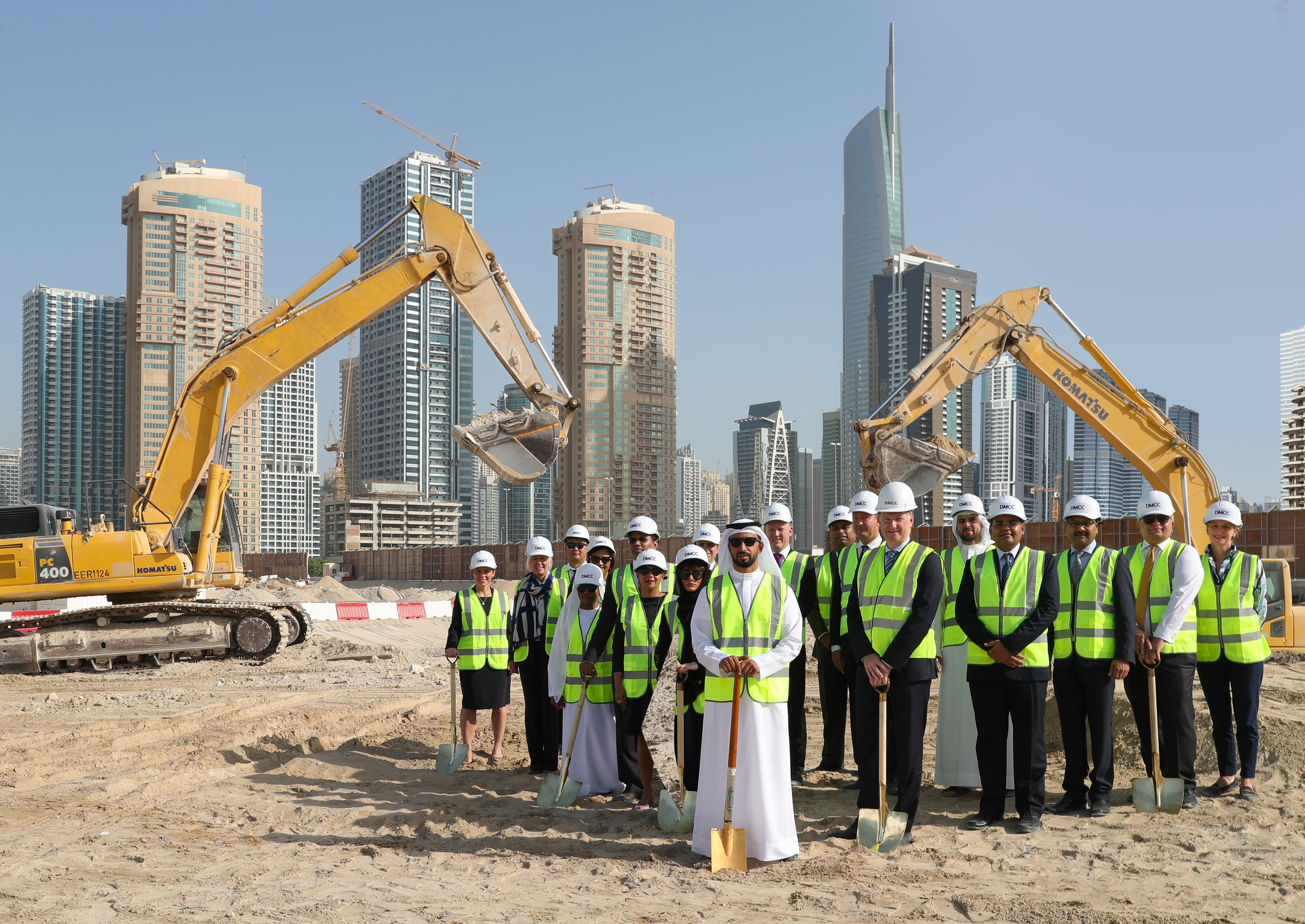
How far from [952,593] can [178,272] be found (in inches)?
3645

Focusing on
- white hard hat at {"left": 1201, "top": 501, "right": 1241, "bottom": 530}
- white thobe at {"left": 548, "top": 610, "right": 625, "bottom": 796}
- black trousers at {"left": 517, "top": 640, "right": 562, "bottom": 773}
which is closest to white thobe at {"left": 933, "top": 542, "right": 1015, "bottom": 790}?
white hard hat at {"left": 1201, "top": 501, "right": 1241, "bottom": 530}

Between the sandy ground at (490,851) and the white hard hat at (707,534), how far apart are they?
1.52 m

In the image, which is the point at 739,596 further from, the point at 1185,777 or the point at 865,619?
the point at 1185,777

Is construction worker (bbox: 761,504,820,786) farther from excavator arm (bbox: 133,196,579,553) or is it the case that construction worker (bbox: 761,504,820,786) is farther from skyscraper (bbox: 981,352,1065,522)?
skyscraper (bbox: 981,352,1065,522)

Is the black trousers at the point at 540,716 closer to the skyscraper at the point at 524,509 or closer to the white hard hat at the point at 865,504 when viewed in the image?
the white hard hat at the point at 865,504

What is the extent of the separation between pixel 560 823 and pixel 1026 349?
11.3 m

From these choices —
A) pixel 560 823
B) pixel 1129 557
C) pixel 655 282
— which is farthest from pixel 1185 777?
pixel 655 282

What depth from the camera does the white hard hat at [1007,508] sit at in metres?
6.50

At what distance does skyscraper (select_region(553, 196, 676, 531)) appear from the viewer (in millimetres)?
105375

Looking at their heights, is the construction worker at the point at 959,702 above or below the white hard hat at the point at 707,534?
below

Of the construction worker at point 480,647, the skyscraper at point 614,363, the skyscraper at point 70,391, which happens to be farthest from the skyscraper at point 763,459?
the construction worker at point 480,647

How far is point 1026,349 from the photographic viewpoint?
619 inches

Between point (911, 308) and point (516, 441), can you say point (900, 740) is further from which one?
point (911, 308)

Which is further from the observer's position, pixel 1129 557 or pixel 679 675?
pixel 1129 557
